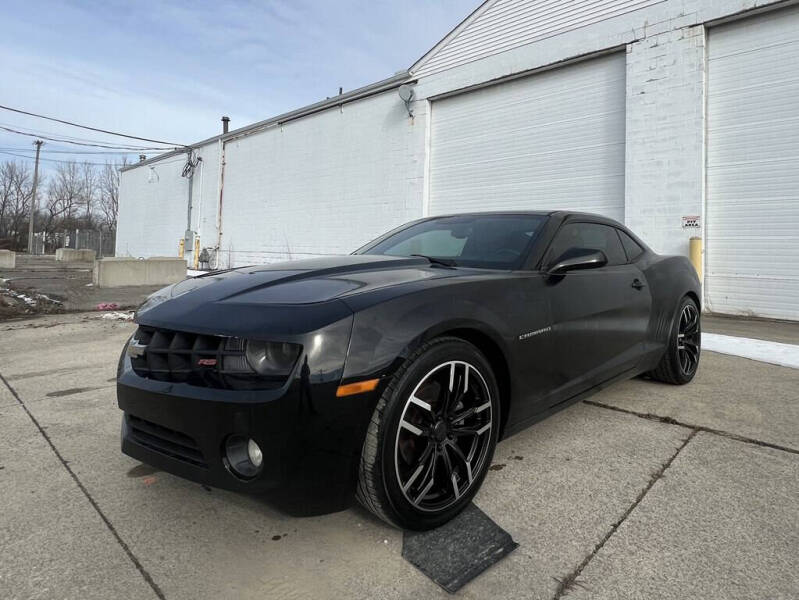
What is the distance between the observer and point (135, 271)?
1279cm

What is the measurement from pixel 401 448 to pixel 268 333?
65cm

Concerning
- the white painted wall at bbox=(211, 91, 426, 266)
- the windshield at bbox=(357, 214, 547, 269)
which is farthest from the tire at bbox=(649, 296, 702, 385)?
the white painted wall at bbox=(211, 91, 426, 266)

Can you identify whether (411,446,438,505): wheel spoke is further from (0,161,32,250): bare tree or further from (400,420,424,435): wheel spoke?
(0,161,32,250): bare tree

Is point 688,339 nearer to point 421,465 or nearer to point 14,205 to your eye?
point 421,465

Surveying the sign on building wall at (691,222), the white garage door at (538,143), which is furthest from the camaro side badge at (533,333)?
the white garage door at (538,143)

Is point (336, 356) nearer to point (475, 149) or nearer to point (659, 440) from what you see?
point (659, 440)

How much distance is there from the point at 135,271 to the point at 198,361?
1263cm

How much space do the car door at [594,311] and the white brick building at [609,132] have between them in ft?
21.3

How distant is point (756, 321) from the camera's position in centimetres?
815

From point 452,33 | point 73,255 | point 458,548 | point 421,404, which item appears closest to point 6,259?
point 73,255

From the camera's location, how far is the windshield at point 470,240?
8.97 ft

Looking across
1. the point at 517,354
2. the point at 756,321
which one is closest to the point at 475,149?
the point at 756,321

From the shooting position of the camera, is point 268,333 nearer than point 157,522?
Yes

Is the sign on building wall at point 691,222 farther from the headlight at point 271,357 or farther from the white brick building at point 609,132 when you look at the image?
the headlight at point 271,357
